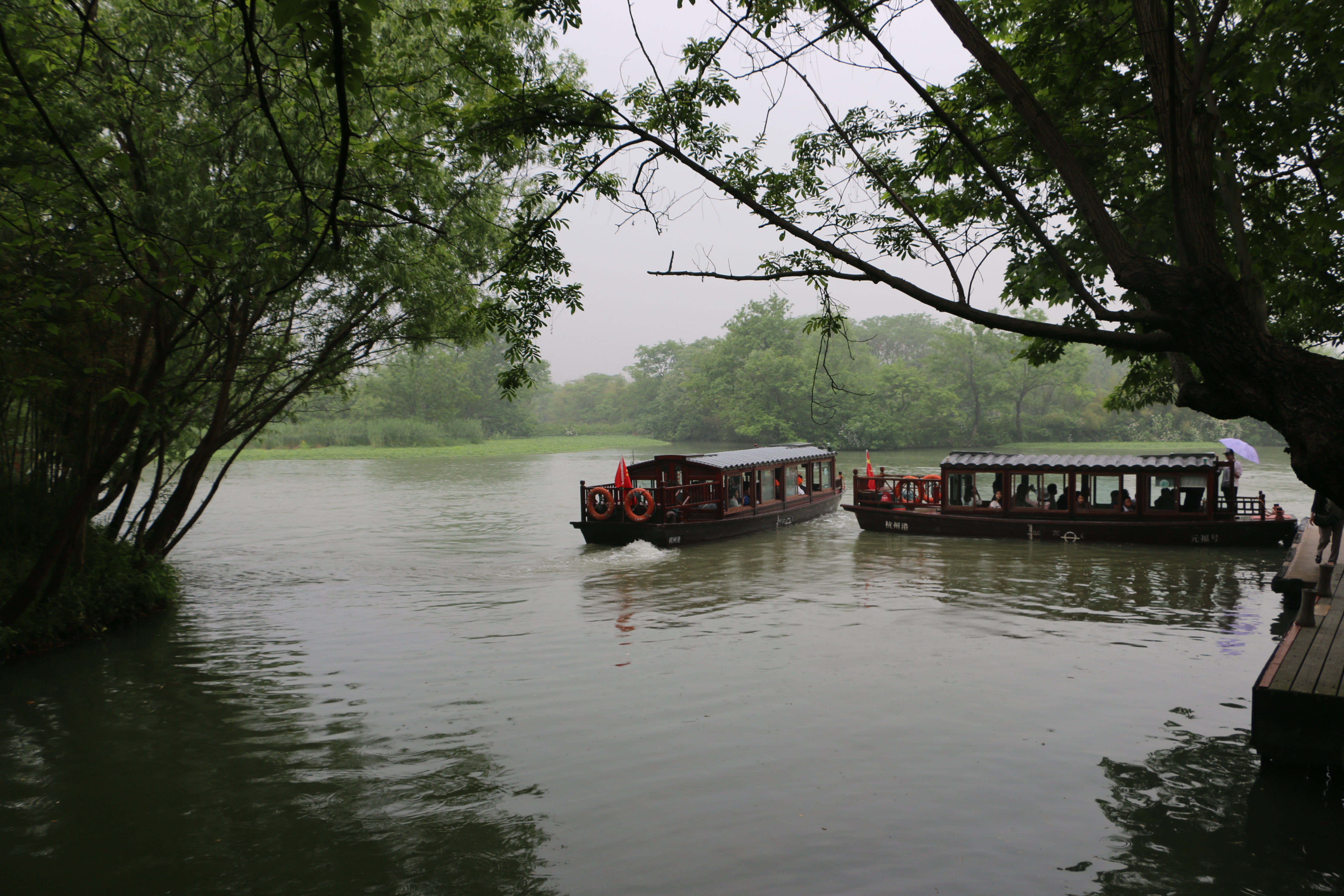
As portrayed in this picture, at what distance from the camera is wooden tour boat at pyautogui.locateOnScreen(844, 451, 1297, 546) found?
20953mm

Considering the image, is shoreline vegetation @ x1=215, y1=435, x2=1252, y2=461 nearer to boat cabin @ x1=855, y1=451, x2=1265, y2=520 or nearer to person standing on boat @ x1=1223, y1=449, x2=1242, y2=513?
boat cabin @ x1=855, y1=451, x2=1265, y2=520

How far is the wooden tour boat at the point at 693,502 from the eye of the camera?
22.4 m

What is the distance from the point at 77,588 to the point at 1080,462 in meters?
21.3

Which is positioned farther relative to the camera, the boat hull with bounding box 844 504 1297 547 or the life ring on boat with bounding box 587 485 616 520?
the life ring on boat with bounding box 587 485 616 520

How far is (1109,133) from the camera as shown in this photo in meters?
8.80

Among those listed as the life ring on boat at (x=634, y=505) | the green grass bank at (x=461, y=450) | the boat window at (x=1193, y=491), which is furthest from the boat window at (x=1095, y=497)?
the green grass bank at (x=461, y=450)

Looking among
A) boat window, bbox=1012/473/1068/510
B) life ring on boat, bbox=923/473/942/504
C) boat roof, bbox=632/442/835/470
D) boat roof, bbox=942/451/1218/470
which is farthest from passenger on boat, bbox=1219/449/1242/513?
boat roof, bbox=632/442/835/470

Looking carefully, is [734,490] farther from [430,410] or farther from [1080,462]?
[430,410]

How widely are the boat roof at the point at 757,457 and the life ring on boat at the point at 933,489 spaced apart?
415 cm

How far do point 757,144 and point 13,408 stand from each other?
13001 millimetres

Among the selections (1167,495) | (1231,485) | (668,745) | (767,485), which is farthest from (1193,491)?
(668,745)

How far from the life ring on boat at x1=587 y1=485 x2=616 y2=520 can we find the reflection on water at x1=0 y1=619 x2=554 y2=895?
12.5 m

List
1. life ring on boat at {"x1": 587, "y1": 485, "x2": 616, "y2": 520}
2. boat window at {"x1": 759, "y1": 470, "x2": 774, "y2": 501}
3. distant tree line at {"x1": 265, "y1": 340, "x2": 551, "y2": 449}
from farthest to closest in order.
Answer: distant tree line at {"x1": 265, "y1": 340, "x2": 551, "y2": 449} < boat window at {"x1": 759, "y1": 470, "x2": 774, "y2": 501} < life ring on boat at {"x1": 587, "y1": 485, "x2": 616, "y2": 520}

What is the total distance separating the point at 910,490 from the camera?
26.1 meters
